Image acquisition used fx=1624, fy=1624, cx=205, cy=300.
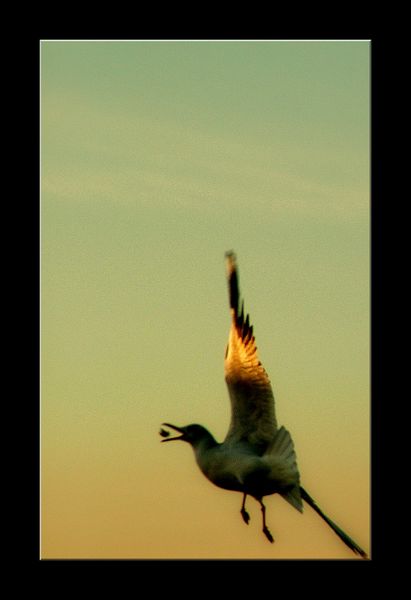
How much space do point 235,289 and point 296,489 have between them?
161 centimetres

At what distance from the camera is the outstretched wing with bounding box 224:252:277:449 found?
39.5 ft

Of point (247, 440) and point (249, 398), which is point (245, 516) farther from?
point (249, 398)

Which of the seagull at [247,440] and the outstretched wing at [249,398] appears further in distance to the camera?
the outstretched wing at [249,398]

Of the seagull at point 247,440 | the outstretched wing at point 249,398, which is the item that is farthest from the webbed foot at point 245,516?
the outstretched wing at point 249,398

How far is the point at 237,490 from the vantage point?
11.9 meters

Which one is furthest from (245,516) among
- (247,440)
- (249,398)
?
(249,398)

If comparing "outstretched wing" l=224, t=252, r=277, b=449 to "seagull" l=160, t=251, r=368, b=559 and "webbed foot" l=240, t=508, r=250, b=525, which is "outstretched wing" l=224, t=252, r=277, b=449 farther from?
"webbed foot" l=240, t=508, r=250, b=525

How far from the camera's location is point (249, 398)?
12.1 meters

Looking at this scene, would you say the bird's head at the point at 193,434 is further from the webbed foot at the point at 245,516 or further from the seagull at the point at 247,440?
the webbed foot at the point at 245,516

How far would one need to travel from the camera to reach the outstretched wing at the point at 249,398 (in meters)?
12.0

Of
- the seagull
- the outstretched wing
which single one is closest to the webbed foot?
the seagull

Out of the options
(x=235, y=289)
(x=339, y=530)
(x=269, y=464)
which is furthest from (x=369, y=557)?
(x=235, y=289)

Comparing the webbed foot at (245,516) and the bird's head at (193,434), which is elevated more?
the bird's head at (193,434)

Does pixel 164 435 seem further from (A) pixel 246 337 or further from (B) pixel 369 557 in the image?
(B) pixel 369 557
